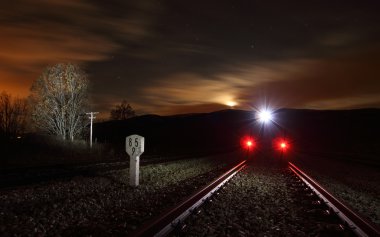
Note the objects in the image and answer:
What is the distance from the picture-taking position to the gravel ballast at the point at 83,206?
643 centimetres

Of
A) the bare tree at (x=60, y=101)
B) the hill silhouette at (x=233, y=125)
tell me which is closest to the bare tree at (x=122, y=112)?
the hill silhouette at (x=233, y=125)

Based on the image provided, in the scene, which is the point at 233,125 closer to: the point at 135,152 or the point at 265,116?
the point at 265,116

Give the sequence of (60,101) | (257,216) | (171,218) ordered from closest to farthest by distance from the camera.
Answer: (171,218)
(257,216)
(60,101)

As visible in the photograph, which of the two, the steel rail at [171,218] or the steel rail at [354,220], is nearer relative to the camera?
the steel rail at [171,218]

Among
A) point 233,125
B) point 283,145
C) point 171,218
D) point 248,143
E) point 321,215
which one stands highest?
point 233,125

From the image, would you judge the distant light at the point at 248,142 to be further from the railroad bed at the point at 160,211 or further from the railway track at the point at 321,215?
the railway track at the point at 321,215

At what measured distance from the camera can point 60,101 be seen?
44750 millimetres

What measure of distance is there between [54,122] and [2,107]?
14170 millimetres

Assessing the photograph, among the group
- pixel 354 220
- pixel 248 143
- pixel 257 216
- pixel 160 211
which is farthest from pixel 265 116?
pixel 354 220

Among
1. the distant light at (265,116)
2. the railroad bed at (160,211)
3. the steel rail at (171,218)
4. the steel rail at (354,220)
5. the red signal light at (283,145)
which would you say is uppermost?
the distant light at (265,116)

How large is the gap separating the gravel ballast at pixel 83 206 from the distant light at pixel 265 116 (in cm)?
1643

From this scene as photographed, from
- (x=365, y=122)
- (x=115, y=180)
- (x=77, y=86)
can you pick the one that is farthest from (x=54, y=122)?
(x=365, y=122)

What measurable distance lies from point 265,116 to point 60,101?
83.5 ft

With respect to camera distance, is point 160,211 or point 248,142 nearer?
point 160,211
